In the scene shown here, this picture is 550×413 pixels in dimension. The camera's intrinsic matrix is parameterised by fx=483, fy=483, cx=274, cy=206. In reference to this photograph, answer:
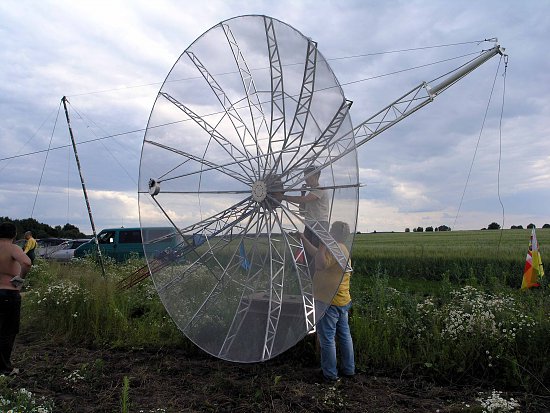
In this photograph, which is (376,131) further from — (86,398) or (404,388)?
(86,398)

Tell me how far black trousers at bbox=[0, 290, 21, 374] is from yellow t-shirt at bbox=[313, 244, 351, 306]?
351cm

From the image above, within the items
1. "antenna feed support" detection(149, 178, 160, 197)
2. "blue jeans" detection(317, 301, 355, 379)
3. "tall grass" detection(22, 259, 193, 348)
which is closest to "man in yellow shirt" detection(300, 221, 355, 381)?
"blue jeans" detection(317, 301, 355, 379)

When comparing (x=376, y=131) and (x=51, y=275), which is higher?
(x=376, y=131)

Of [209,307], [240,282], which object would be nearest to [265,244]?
[240,282]

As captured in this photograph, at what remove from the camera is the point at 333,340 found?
16.6ft

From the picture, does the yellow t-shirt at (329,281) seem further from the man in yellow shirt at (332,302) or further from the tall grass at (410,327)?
the tall grass at (410,327)

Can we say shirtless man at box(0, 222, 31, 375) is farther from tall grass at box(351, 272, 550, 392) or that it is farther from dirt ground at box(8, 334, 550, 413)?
tall grass at box(351, 272, 550, 392)

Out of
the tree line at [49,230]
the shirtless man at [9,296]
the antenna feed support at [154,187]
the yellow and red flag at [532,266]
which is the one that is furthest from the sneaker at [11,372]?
the tree line at [49,230]

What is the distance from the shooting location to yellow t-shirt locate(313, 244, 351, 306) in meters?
4.78

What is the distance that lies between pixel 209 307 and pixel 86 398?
156cm

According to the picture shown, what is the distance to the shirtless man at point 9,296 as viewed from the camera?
5520 millimetres

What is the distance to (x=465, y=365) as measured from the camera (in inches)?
203

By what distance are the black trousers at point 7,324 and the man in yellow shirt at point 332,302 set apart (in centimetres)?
346

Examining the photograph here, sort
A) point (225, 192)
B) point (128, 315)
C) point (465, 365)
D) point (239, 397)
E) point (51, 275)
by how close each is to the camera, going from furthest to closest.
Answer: point (51, 275), point (128, 315), point (225, 192), point (465, 365), point (239, 397)
